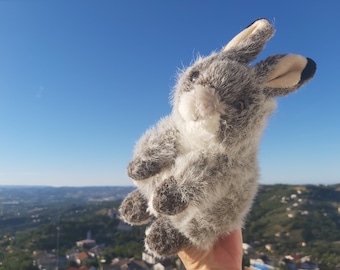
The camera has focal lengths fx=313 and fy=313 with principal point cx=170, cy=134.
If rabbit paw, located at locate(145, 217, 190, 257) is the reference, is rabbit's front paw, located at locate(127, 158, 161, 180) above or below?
above

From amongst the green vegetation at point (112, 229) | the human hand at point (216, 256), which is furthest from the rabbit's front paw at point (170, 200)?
the green vegetation at point (112, 229)

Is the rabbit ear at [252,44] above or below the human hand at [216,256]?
above

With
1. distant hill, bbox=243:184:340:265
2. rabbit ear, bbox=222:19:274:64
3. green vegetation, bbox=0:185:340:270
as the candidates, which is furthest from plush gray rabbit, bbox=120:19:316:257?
distant hill, bbox=243:184:340:265

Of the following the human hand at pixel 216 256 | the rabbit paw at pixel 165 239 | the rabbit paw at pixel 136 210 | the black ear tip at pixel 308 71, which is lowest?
the human hand at pixel 216 256

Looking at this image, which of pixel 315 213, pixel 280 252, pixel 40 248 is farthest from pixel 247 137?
pixel 315 213

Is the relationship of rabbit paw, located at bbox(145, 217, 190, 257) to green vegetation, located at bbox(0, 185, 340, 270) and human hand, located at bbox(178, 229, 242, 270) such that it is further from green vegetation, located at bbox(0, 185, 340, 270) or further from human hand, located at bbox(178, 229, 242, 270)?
green vegetation, located at bbox(0, 185, 340, 270)

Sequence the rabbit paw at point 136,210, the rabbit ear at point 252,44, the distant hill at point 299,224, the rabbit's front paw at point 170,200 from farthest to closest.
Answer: the distant hill at point 299,224 < the rabbit paw at point 136,210 < the rabbit ear at point 252,44 < the rabbit's front paw at point 170,200

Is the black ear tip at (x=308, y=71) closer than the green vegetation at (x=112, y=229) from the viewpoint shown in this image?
Yes

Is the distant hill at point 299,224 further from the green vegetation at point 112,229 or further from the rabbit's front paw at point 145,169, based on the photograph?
the rabbit's front paw at point 145,169
